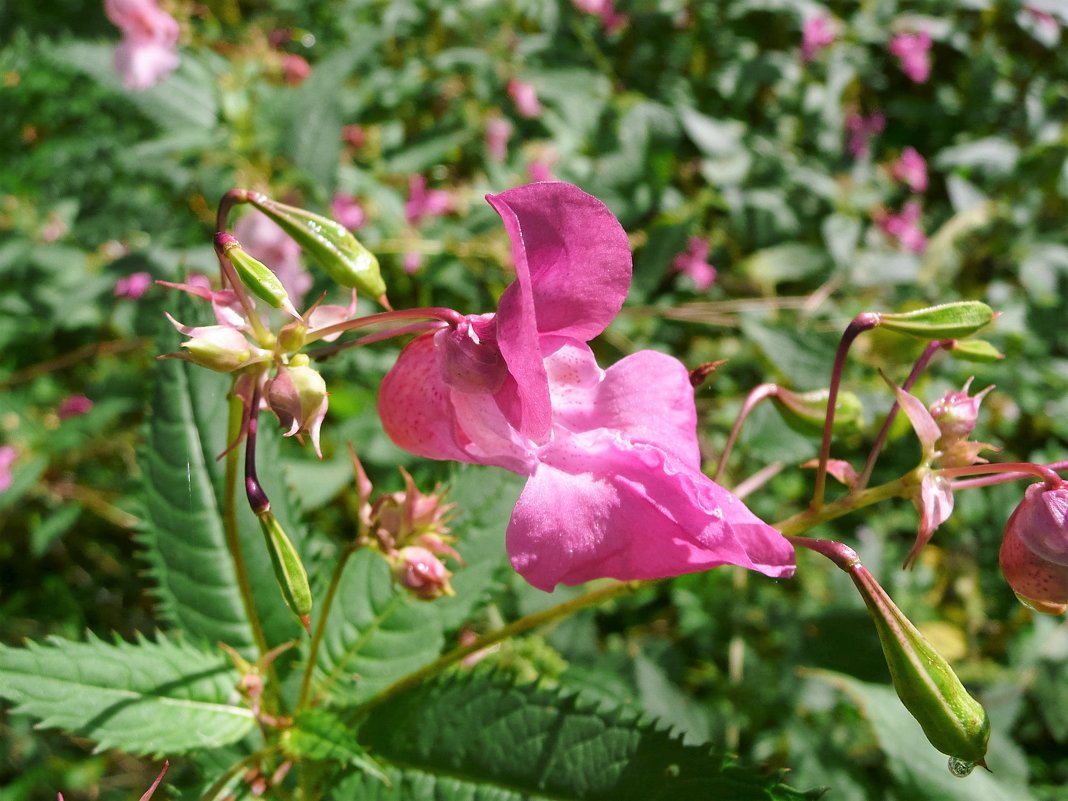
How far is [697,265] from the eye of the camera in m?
2.53

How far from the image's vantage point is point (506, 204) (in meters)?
0.60

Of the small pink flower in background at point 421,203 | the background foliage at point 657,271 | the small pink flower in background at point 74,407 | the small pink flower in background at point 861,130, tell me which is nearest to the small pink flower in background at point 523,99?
the background foliage at point 657,271

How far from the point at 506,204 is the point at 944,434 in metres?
0.45

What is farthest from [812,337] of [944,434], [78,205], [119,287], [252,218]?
[78,205]

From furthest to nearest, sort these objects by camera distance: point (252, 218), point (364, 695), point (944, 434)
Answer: point (252, 218)
point (364, 695)
point (944, 434)

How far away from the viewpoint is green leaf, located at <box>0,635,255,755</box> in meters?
0.83

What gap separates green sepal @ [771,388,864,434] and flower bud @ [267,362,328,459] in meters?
0.49

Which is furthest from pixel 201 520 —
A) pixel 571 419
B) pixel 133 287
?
pixel 133 287

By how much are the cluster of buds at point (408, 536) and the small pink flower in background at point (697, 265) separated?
5.85 feet

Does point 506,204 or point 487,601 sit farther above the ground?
point 506,204

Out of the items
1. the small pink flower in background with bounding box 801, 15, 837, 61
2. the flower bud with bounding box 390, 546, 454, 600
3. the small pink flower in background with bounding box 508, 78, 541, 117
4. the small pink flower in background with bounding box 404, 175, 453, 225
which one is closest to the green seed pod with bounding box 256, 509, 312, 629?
the flower bud with bounding box 390, 546, 454, 600

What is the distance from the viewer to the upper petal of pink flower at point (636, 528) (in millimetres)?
613

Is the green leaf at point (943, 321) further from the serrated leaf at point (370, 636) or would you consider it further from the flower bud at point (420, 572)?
the serrated leaf at point (370, 636)

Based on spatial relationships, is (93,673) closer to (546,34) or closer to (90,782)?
(90,782)
